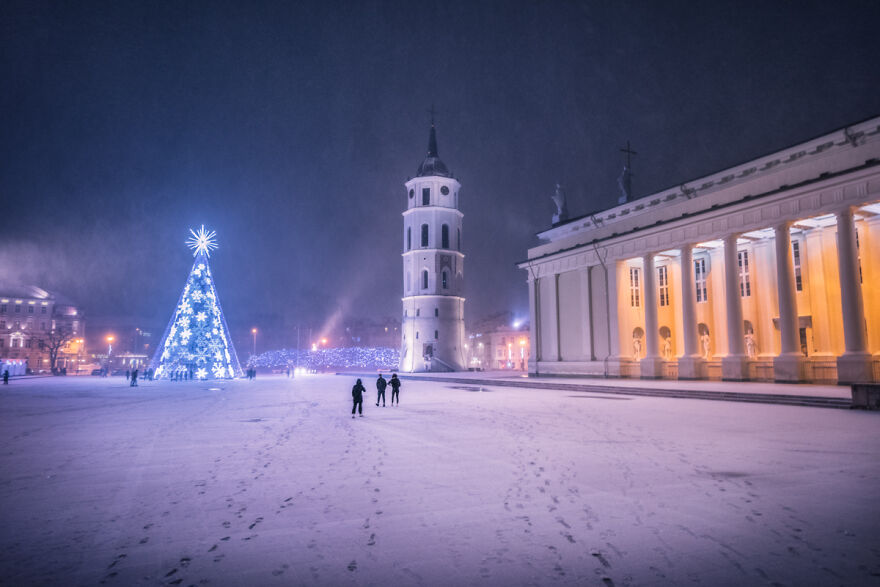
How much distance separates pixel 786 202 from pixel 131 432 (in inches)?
1187

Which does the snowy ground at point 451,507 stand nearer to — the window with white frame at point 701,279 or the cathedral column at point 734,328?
the cathedral column at point 734,328

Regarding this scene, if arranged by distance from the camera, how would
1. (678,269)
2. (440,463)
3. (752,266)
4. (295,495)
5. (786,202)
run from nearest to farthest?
(295,495) → (440,463) → (786,202) → (752,266) → (678,269)

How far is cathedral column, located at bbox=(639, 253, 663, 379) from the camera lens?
32781 mm

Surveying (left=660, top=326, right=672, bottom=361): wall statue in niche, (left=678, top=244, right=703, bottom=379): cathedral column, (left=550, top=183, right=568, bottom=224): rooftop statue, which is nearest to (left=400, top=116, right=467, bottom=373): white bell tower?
(left=550, top=183, right=568, bottom=224): rooftop statue

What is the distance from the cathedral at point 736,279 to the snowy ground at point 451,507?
15.6m

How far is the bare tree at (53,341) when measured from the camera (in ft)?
264

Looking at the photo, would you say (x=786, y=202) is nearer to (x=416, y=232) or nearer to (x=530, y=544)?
(x=530, y=544)

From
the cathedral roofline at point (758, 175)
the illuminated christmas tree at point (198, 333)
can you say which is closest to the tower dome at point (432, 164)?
the cathedral roofline at point (758, 175)

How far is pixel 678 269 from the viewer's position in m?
35.2

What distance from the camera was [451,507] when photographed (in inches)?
234

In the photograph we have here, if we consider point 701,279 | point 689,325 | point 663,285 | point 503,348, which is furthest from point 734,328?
point 503,348

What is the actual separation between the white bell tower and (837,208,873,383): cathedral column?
44.3 meters

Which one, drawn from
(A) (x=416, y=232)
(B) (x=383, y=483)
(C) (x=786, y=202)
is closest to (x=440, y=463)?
(B) (x=383, y=483)

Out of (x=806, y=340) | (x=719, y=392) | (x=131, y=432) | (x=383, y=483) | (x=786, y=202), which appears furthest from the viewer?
(x=806, y=340)
